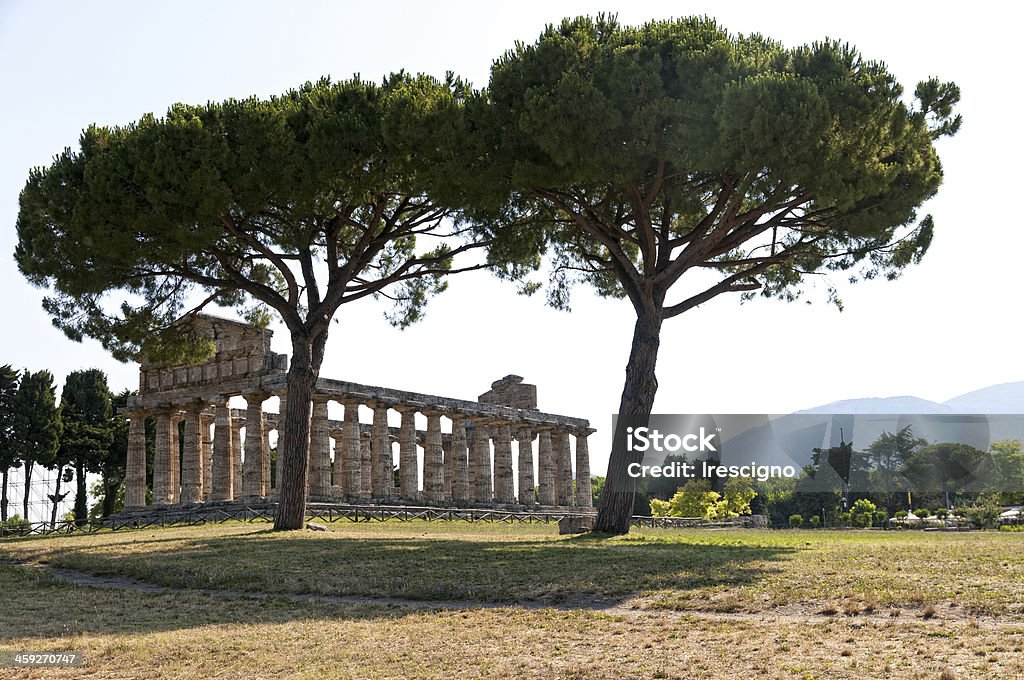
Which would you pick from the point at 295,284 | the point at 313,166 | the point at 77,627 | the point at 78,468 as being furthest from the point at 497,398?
the point at 77,627

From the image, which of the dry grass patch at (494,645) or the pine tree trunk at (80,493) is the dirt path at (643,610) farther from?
the pine tree trunk at (80,493)

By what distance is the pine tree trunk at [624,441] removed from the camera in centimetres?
2222

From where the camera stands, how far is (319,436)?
44906mm

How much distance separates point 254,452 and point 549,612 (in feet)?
112

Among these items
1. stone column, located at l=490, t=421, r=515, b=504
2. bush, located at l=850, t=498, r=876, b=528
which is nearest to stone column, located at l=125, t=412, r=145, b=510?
stone column, located at l=490, t=421, r=515, b=504

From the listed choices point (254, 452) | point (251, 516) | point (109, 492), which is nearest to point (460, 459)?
point (254, 452)

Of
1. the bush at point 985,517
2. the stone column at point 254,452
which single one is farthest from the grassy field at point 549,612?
the stone column at point 254,452

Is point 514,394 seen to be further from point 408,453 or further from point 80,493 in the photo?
point 80,493

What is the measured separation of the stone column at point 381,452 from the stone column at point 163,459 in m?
9.99

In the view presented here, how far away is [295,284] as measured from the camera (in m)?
27.1

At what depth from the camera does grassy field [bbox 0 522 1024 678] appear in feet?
30.5

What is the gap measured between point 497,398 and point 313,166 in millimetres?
34760

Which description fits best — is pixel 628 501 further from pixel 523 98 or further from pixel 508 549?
pixel 523 98

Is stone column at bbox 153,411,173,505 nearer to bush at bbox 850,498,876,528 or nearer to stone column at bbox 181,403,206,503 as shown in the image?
stone column at bbox 181,403,206,503
